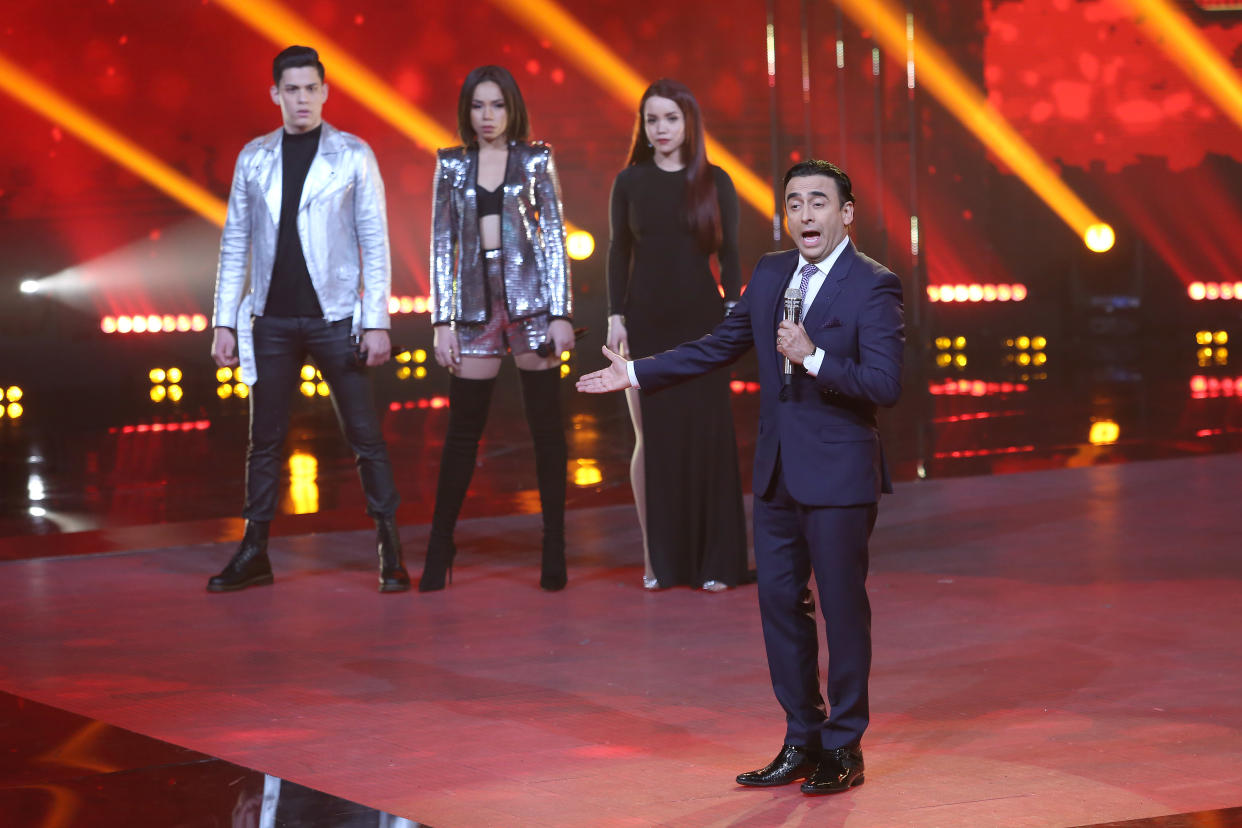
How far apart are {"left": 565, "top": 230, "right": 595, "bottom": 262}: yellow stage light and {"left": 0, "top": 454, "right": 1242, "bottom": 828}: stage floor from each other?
724 cm

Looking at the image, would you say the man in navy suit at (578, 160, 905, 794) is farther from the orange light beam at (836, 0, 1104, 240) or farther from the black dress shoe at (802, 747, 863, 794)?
the orange light beam at (836, 0, 1104, 240)

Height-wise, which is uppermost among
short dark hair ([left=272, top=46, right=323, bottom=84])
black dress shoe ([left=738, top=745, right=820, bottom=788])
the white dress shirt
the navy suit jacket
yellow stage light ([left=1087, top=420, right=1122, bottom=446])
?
short dark hair ([left=272, top=46, right=323, bottom=84])

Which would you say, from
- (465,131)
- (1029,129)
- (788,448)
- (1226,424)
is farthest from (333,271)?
(1029,129)

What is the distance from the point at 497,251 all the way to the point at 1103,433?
14.1 ft

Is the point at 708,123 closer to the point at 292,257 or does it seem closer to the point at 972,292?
the point at 972,292

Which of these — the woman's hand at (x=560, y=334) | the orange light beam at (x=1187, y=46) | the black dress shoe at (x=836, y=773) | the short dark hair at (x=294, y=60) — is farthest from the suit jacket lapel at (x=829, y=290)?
the orange light beam at (x=1187, y=46)

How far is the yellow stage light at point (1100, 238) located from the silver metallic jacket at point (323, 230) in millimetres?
9926

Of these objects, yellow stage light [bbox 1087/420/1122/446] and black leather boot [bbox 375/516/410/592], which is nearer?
black leather boot [bbox 375/516/410/592]

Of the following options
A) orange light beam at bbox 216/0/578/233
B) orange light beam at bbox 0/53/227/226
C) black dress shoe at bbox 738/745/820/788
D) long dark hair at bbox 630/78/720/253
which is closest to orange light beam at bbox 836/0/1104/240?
orange light beam at bbox 216/0/578/233

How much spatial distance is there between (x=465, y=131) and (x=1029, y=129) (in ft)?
31.4

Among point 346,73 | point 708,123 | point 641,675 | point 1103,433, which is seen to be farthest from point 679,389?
point 708,123

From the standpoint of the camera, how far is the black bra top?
4566mm

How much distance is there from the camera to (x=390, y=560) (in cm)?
469

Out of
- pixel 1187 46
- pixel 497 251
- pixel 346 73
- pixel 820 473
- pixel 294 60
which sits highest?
pixel 1187 46
